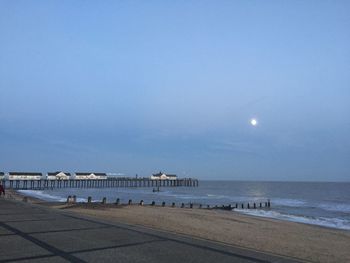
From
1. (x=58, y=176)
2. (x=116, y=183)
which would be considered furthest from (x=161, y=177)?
(x=58, y=176)

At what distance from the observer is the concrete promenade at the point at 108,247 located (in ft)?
27.3

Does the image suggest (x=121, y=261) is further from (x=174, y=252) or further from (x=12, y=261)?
(x=12, y=261)

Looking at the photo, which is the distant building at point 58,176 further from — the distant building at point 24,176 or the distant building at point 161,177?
the distant building at point 161,177

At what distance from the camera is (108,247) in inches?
372

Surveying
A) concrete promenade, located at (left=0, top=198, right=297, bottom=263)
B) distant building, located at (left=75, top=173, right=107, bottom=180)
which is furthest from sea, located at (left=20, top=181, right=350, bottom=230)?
distant building, located at (left=75, top=173, right=107, bottom=180)

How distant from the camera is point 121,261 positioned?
8.00 m

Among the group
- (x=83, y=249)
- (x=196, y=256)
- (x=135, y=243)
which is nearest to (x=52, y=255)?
(x=83, y=249)

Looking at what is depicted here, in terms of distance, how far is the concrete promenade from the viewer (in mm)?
8312

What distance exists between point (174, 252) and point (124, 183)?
478ft

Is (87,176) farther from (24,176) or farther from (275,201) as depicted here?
(275,201)

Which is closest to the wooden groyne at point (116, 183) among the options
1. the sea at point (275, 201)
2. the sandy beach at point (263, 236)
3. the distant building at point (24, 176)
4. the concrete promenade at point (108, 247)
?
the distant building at point (24, 176)

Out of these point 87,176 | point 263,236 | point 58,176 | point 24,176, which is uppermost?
point 87,176

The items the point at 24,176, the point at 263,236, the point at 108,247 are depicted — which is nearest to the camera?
the point at 108,247

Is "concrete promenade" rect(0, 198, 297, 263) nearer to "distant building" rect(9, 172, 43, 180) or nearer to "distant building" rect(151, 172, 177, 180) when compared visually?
"distant building" rect(9, 172, 43, 180)
